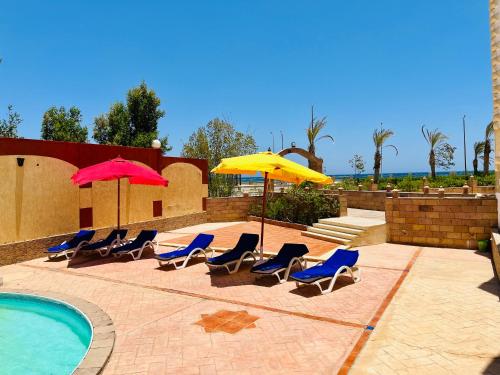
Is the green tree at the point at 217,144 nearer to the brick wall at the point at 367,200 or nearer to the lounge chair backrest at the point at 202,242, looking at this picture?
the brick wall at the point at 367,200

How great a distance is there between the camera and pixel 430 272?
8.95m

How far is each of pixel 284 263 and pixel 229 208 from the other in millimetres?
10202

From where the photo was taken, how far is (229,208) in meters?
18.5

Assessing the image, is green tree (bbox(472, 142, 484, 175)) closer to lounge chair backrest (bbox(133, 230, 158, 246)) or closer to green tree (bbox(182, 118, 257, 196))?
green tree (bbox(182, 118, 257, 196))

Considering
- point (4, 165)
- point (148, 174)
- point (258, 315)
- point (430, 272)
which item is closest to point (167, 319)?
point (258, 315)

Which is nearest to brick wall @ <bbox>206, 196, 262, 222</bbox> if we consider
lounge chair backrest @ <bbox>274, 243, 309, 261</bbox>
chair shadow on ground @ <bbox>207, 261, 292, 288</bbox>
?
chair shadow on ground @ <bbox>207, 261, 292, 288</bbox>

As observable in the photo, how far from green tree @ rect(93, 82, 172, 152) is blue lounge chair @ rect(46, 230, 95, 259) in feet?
68.1

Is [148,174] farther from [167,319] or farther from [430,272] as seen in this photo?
[430,272]

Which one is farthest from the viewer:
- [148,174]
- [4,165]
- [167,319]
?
[148,174]

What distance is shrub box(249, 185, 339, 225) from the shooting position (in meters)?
15.6

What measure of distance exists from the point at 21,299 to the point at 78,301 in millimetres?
1593

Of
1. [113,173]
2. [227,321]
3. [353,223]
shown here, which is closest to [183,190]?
[113,173]

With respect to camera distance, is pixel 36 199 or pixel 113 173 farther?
pixel 36 199

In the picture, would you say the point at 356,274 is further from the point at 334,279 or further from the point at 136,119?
the point at 136,119
